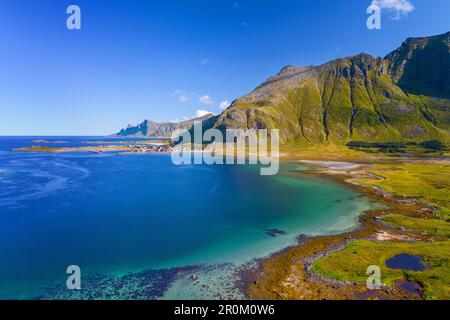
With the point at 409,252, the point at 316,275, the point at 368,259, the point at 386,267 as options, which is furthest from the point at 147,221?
the point at 409,252

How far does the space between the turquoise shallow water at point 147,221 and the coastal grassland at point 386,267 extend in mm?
10346

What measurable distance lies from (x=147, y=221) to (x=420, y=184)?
103m

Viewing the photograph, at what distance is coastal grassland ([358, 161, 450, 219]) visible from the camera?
82194 mm

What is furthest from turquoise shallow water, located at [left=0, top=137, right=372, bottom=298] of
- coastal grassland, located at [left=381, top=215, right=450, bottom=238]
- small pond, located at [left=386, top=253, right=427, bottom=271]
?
small pond, located at [left=386, top=253, right=427, bottom=271]

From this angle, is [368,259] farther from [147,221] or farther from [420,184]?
[420,184]

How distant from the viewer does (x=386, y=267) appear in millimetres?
42938

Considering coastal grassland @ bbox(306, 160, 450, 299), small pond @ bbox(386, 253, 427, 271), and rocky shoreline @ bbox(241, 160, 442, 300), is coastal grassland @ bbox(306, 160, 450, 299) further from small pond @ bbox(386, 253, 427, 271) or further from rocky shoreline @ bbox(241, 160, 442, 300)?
rocky shoreline @ bbox(241, 160, 442, 300)

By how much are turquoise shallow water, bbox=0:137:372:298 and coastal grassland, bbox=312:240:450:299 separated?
10.3 metres

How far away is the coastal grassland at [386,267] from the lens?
126ft

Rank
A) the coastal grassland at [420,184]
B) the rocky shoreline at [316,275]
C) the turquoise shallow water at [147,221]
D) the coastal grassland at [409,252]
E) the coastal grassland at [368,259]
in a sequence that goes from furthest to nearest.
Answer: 1. the coastal grassland at [420,184]
2. the turquoise shallow water at [147,221]
3. the coastal grassland at [409,252]
4. the coastal grassland at [368,259]
5. the rocky shoreline at [316,275]

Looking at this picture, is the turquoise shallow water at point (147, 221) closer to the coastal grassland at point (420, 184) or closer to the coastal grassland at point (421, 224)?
the coastal grassland at point (421, 224)

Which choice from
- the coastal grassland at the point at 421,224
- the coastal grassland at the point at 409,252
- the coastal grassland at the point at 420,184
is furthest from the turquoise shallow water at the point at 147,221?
the coastal grassland at the point at 420,184
